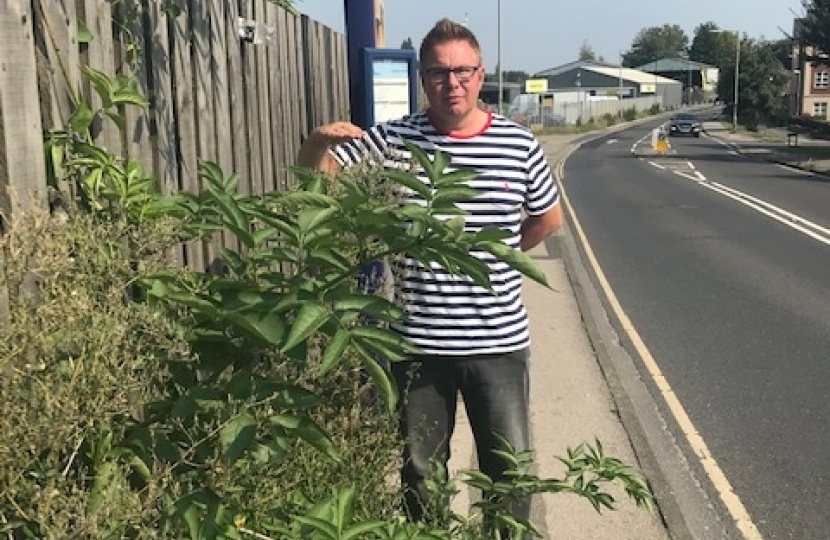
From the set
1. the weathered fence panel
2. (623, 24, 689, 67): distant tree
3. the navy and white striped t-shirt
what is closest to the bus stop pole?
the navy and white striped t-shirt

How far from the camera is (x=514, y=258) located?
167cm

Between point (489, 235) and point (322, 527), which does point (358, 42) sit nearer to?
point (489, 235)

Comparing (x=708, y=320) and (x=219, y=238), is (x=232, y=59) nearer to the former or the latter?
(x=219, y=238)

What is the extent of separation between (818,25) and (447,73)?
4183cm

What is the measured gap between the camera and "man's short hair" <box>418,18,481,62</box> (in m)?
2.71

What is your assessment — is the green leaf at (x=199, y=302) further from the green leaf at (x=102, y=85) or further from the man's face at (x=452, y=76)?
Answer: the man's face at (x=452, y=76)

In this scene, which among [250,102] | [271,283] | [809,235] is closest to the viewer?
[271,283]

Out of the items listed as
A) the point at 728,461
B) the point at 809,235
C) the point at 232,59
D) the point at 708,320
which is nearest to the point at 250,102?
the point at 232,59

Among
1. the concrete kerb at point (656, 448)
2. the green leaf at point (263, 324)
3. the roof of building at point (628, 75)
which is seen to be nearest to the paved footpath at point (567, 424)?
the concrete kerb at point (656, 448)

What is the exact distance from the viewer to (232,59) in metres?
3.54

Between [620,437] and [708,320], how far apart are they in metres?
3.39

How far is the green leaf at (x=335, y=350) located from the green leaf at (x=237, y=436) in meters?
0.21

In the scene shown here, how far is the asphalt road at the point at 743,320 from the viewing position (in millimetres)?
4754

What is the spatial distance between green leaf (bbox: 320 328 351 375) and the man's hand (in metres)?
1.42
